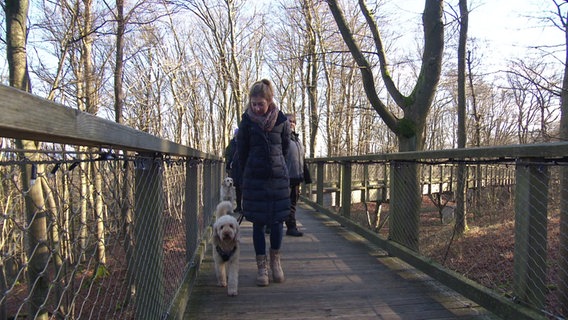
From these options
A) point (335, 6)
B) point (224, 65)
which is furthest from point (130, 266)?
point (224, 65)

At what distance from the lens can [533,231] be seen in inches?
98.9

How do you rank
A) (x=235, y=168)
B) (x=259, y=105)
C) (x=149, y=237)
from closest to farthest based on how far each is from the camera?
(x=149, y=237) → (x=259, y=105) → (x=235, y=168)

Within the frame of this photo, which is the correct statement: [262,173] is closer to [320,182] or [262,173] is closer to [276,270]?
[276,270]

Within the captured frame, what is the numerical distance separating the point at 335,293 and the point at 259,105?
1729 mm

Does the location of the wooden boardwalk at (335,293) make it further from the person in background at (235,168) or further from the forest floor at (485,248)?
the forest floor at (485,248)

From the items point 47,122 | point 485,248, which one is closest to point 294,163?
point 47,122

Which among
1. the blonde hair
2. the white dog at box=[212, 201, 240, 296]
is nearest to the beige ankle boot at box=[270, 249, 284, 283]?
the white dog at box=[212, 201, 240, 296]

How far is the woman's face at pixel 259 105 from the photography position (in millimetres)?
3285

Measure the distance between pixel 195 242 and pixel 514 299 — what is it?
2711 mm

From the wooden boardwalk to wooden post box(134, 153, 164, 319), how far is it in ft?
2.65

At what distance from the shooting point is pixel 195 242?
3895 mm

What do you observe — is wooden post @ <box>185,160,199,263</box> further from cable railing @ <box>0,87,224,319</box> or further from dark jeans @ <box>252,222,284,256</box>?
dark jeans @ <box>252,222,284,256</box>

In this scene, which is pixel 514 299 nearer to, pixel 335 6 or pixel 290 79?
pixel 335 6

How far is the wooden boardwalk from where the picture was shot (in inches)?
117
